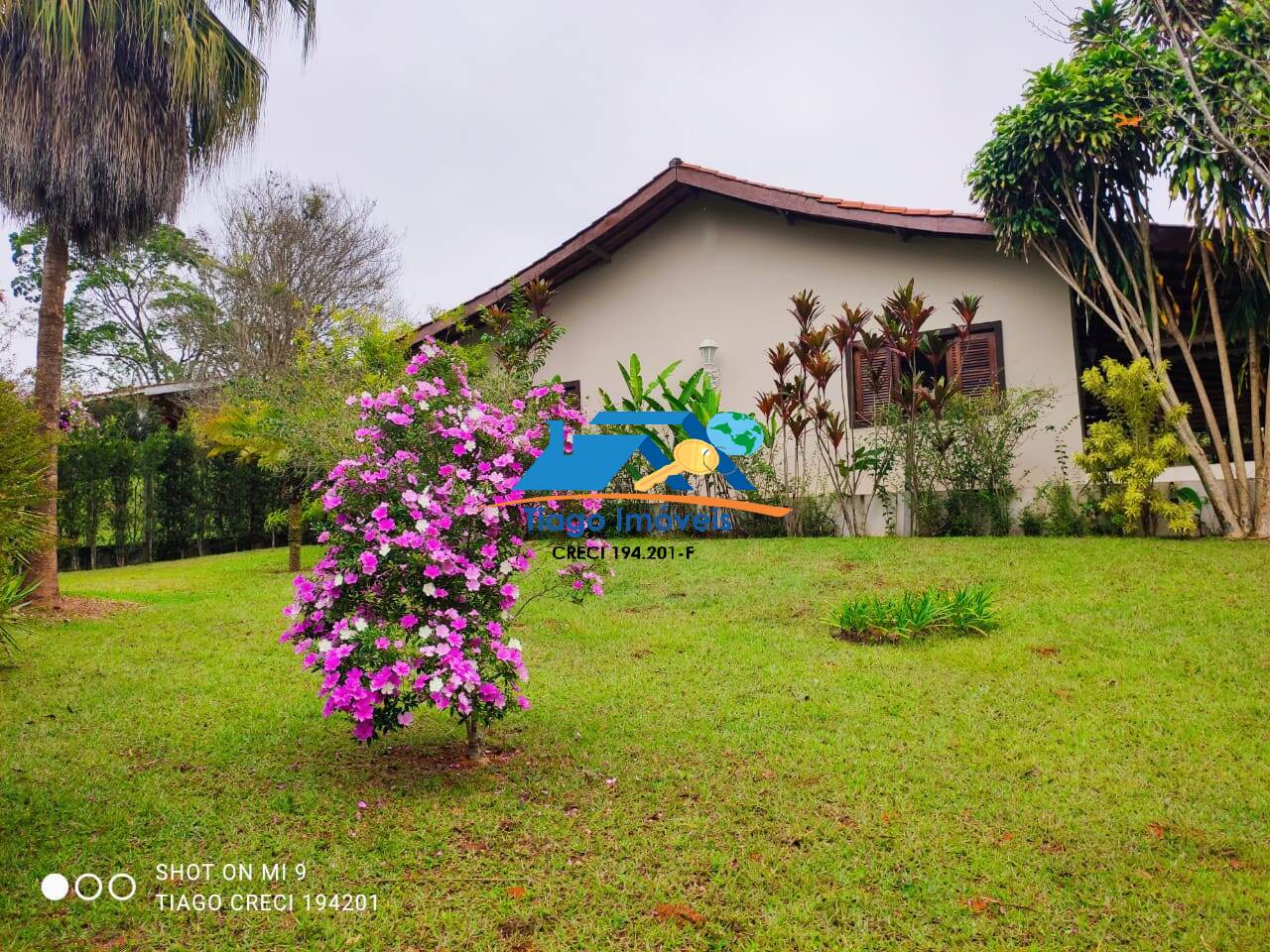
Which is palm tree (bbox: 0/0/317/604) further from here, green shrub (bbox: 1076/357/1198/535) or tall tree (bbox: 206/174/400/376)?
tall tree (bbox: 206/174/400/376)

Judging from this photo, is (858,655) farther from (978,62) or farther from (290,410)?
(978,62)

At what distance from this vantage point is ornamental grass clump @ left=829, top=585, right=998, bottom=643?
612cm

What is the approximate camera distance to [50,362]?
27.0 ft

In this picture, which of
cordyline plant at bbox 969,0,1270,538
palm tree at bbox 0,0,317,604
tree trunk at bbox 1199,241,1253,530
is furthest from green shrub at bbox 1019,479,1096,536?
palm tree at bbox 0,0,317,604

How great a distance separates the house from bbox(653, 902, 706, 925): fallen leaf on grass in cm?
893

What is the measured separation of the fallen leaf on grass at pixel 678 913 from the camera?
2851 millimetres

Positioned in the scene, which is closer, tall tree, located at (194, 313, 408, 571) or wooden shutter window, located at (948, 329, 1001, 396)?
tall tree, located at (194, 313, 408, 571)

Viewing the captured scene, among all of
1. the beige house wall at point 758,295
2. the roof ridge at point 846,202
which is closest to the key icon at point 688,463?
the beige house wall at point 758,295

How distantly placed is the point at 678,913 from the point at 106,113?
28.4ft

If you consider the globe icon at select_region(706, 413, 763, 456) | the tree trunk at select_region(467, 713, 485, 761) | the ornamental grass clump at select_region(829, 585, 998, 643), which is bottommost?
the tree trunk at select_region(467, 713, 485, 761)

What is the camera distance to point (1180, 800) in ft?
11.7

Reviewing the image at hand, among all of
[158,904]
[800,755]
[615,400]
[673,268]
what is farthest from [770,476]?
[158,904]

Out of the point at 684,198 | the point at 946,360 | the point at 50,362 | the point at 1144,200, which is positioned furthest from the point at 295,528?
the point at 1144,200

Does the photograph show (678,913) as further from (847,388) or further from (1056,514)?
(847,388)
